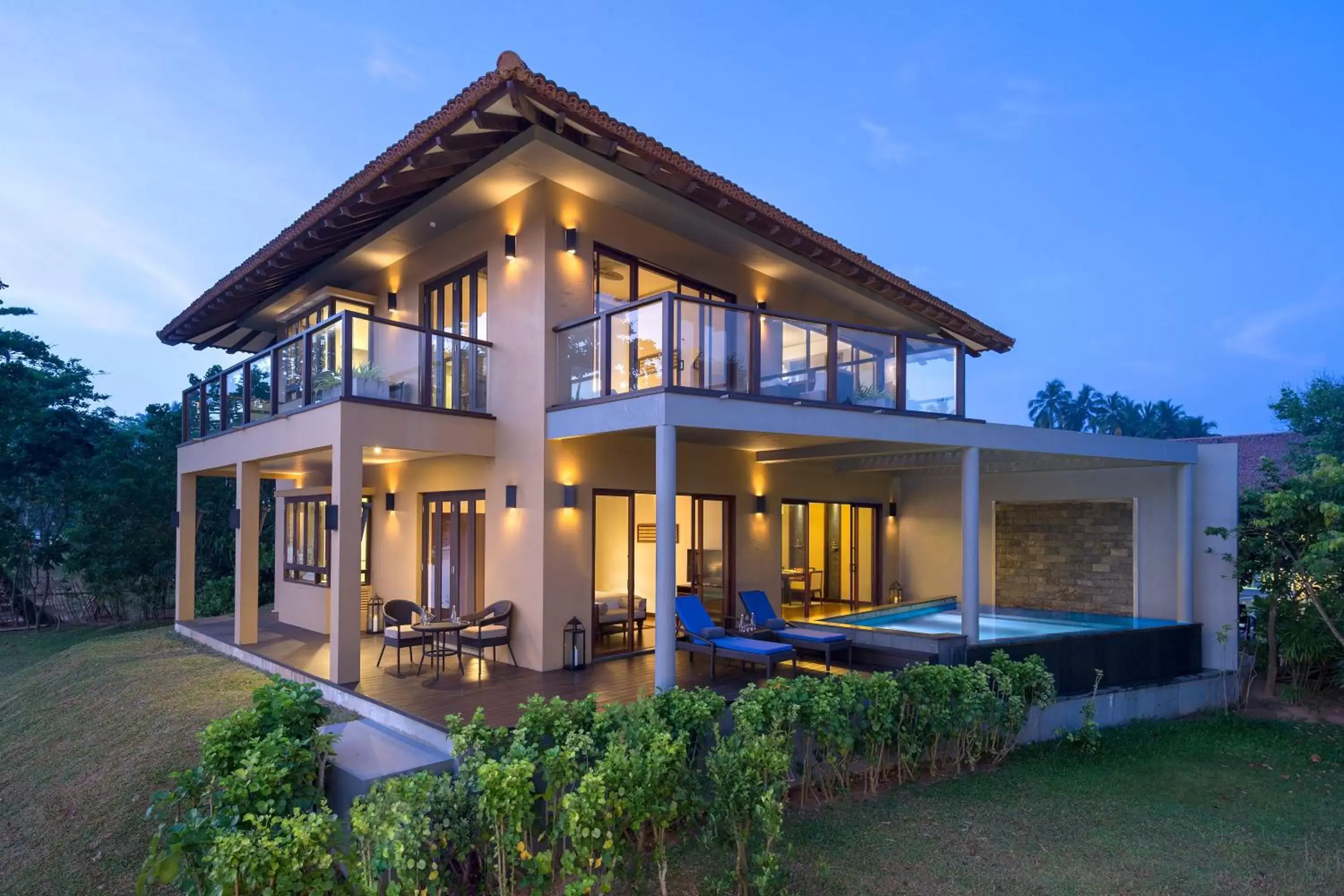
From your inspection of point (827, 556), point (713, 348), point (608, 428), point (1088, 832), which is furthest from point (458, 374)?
point (1088, 832)

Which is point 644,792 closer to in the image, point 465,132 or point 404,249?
point 465,132

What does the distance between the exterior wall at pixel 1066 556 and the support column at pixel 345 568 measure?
1131 cm

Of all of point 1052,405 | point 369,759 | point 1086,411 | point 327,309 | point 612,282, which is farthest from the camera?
point 1052,405

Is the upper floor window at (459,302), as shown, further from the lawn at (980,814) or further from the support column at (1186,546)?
the support column at (1186,546)

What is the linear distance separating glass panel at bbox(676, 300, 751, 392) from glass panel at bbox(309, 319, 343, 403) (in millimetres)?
3997

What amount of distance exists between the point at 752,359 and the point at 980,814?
5109mm

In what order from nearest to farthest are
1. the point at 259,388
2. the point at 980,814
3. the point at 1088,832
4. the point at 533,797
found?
the point at 533,797
the point at 1088,832
the point at 980,814
the point at 259,388

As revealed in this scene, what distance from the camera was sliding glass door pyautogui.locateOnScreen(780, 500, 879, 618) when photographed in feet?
45.6

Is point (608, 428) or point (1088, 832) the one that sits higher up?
point (608, 428)

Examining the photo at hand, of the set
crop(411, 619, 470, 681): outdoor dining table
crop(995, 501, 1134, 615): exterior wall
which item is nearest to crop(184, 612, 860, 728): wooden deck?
crop(411, 619, 470, 681): outdoor dining table

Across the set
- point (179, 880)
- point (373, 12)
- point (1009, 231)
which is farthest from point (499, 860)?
point (1009, 231)

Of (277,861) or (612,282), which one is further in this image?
(612,282)

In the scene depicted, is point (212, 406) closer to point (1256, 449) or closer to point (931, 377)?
point (931, 377)

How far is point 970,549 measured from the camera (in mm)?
10273
